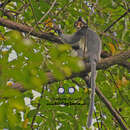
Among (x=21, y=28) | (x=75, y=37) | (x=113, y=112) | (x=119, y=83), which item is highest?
(x=75, y=37)

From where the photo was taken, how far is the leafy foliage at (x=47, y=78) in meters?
1.33

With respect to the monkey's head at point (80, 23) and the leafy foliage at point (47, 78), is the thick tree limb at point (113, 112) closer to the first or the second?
the leafy foliage at point (47, 78)

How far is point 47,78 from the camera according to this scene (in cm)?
261

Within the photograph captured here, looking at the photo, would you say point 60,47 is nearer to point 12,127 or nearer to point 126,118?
point 12,127

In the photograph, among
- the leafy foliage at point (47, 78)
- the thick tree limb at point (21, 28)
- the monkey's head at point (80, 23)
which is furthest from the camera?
the monkey's head at point (80, 23)

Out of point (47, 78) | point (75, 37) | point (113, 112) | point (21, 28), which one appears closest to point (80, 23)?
point (75, 37)

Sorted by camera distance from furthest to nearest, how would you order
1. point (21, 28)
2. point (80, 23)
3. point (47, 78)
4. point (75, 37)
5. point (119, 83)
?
point (75, 37), point (80, 23), point (119, 83), point (21, 28), point (47, 78)

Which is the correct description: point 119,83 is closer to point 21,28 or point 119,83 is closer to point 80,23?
point 80,23

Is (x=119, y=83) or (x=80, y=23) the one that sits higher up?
(x=80, y=23)

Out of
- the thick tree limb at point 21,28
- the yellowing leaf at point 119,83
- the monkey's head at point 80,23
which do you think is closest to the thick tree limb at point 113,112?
the yellowing leaf at point 119,83

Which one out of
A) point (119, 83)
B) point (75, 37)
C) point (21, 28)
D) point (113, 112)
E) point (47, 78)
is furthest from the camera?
point (75, 37)

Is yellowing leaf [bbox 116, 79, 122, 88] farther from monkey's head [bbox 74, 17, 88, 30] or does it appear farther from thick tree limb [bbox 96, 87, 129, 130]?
monkey's head [bbox 74, 17, 88, 30]

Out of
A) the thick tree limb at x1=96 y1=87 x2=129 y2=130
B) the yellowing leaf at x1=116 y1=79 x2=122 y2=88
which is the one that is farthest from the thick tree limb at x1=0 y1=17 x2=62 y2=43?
the yellowing leaf at x1=116 y1=79 x2=122 y2=88

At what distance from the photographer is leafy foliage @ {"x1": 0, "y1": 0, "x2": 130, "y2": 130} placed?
1334 millimetres
